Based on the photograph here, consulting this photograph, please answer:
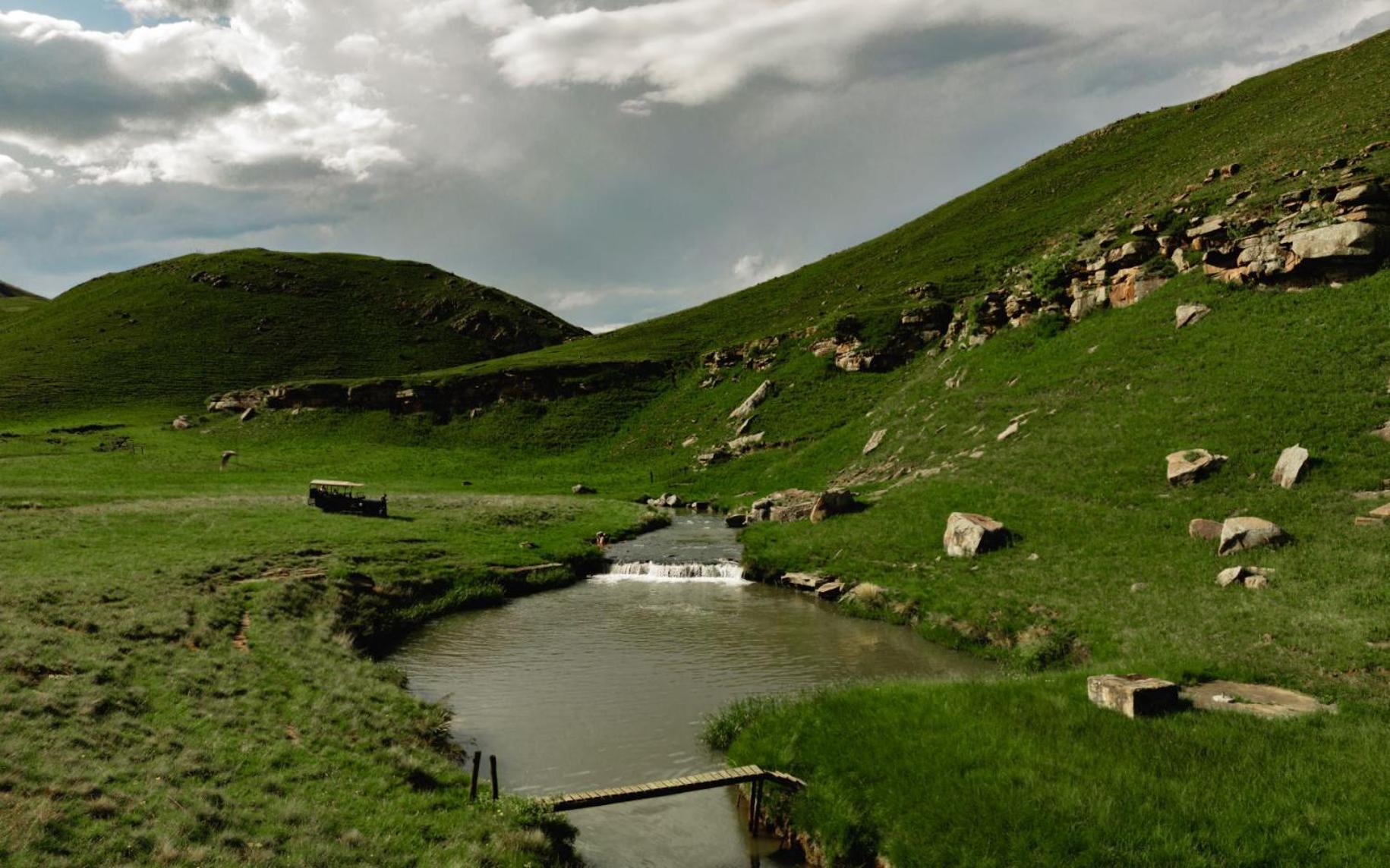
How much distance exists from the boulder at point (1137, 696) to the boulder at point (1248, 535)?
474 inches

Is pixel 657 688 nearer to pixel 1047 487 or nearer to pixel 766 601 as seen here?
pixel 766 601

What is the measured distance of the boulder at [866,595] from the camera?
3244 cm

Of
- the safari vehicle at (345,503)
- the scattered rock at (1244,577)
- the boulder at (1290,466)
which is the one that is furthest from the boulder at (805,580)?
the safari vehicle at (345,503)

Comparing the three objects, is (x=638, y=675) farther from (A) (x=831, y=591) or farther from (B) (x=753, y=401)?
(B) (x=753, y=401)

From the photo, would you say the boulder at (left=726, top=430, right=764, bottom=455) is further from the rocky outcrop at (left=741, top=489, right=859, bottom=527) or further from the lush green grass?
the lush green grass

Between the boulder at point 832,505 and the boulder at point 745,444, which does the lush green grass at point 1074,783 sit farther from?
the boulder at point 745,444

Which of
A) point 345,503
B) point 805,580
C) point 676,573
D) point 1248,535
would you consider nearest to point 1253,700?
point 1248,535

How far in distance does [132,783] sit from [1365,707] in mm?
25535

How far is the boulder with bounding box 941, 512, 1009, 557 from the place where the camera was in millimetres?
32844

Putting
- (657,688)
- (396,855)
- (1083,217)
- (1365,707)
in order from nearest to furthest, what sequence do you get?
(396,855)
(1365,707)
(657,688)
(1083,217)

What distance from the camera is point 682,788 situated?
1566 cm

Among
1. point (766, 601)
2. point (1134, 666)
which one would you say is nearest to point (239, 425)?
point (766, 601)

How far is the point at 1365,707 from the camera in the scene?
50.8 ft

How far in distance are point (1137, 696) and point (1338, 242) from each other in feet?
120
